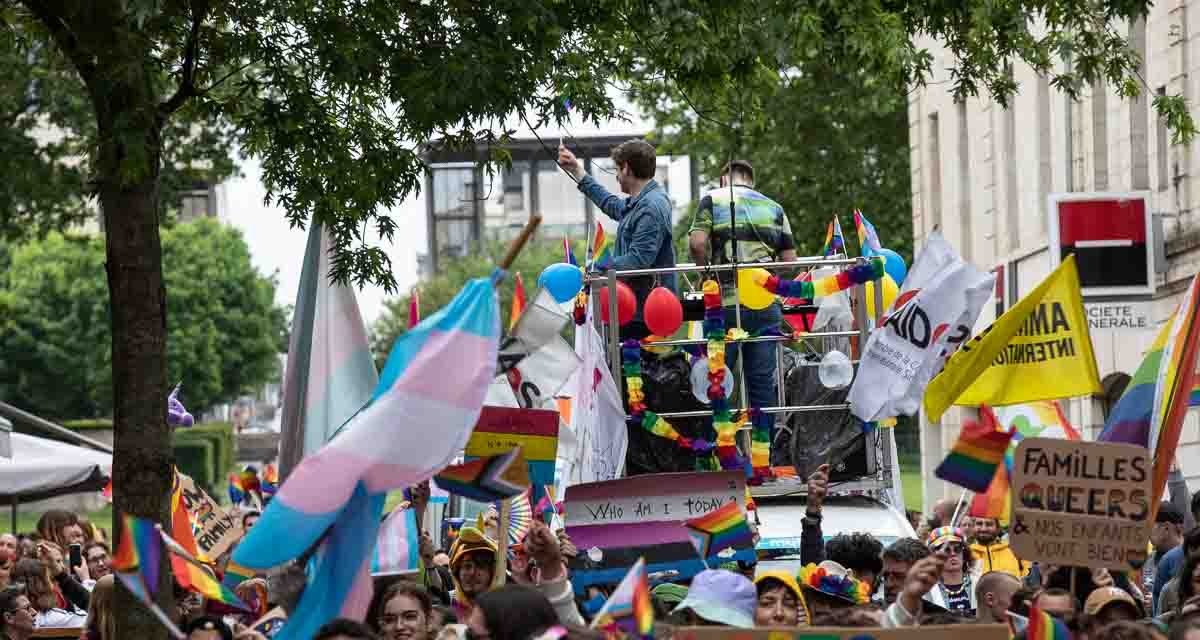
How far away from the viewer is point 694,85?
11570 millimetres

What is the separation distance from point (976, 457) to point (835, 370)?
166 inches

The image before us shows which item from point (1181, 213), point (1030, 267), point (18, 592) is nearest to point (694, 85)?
point (18, 592)

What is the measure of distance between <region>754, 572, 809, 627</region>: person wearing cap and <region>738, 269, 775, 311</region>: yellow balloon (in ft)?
12.7

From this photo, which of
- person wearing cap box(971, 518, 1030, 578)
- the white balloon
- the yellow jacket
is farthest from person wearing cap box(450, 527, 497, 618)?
the yellow jacket

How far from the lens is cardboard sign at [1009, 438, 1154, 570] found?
8734mm

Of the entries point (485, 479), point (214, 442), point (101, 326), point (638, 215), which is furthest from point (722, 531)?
point (101, 326)

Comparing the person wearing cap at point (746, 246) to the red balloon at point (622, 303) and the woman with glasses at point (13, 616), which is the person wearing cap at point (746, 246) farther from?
the woman with glasses at point (13, 616)

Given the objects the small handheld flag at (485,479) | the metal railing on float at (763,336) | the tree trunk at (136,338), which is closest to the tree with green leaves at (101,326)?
the metal railing on float at (763,336)

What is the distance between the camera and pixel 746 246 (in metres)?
13.6

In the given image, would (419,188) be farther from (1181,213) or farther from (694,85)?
(1181,213)

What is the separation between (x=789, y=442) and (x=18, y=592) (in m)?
4.40

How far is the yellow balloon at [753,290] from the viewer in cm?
1307

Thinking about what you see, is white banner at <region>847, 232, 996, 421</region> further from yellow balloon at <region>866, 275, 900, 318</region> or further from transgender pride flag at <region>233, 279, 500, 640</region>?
transgender pride flag at <region>233, 279, 500, 640</region>

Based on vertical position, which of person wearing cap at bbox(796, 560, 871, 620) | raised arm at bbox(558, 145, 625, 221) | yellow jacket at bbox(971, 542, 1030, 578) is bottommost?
yellow jacket at bbox(971, 542, 1030, 578)
